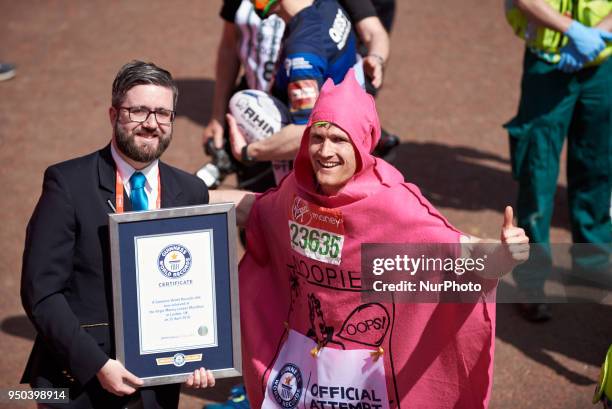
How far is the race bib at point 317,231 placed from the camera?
151 inches

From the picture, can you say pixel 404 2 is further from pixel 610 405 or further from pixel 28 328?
pixel 610 405

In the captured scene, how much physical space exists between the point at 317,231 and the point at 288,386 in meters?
0.73

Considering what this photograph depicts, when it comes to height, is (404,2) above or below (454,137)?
above

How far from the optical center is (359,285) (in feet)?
12.8

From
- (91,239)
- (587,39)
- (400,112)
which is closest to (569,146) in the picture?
(587,39)

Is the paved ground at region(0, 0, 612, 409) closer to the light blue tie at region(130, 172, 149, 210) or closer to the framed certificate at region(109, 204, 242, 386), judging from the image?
the framed certificate at region(109, 204, 242, 386)

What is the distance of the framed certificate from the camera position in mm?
3518

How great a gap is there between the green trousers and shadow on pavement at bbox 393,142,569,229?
1038 mm

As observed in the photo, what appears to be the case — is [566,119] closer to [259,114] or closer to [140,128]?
[259,114]

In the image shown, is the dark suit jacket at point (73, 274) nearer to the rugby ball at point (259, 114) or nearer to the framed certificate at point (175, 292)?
the framed certificate at point (175, 292)

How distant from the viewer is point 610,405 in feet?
12.6

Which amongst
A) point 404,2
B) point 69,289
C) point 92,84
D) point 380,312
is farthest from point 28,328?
point 404,2

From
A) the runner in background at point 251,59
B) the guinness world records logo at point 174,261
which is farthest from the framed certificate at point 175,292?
the runner in background at point 251,59

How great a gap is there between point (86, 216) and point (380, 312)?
127cm
